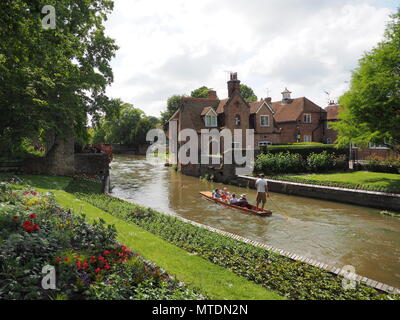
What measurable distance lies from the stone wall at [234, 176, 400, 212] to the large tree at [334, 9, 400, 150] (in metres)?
4.49

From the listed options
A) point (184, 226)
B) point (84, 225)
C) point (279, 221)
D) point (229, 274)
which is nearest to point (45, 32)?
point (84, 225)

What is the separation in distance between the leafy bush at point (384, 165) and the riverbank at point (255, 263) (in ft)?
73.5

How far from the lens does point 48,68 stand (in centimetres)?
1431

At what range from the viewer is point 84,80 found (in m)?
23.4

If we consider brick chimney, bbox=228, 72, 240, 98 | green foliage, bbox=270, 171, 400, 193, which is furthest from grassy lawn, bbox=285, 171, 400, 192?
brick chimney, bbox=228, 72, 240, 98

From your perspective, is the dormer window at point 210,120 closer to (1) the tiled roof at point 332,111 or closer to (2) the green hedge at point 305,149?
(2) the green hedge at point 305,149

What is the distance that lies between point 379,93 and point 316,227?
11264 millimetres

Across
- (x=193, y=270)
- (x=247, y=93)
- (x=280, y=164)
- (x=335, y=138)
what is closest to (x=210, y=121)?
(x=280, y=164)

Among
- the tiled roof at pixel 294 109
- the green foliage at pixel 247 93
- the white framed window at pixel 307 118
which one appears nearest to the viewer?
the white framed window at pixel 307 118

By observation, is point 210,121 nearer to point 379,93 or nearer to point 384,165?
point 384,165

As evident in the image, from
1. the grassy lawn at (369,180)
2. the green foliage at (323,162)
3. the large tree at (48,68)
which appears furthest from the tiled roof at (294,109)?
the large tree at (48,68)

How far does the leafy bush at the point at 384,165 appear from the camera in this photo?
26.7 meters

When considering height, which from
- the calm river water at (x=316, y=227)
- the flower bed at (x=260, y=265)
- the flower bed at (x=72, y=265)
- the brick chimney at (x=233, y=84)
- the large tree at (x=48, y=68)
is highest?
the brick chimney at (x=233, y=84)

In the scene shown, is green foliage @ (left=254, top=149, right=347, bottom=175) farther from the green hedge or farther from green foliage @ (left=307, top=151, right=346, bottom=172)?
the green hedge
